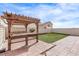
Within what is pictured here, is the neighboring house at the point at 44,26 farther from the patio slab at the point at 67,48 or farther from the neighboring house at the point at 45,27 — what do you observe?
the patio slab at the point at 67,48

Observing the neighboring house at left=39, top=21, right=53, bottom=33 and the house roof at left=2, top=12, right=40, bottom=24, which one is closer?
the house roof at left=2, top=12, right=40, bottom=24

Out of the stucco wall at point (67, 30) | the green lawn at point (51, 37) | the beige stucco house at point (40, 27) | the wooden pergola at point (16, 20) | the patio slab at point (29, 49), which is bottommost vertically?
the patio slab at point (29, 49)

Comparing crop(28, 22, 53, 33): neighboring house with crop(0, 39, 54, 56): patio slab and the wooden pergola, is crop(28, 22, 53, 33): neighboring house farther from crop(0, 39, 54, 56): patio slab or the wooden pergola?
crop(0, 39, 54, 56): patio slab

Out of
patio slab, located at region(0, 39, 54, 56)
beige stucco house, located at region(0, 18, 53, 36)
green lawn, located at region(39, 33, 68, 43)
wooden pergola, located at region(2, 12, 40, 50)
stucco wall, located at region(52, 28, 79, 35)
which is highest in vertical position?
Result: wooden pergola, located at region(2, 12, 40, 50)

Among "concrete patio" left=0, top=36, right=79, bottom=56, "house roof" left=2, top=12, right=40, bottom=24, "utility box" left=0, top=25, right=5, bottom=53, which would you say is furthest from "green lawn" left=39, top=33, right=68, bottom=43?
"utility box" left=0, top=25, right=5, bottom=53

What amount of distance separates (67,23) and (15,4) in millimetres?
892

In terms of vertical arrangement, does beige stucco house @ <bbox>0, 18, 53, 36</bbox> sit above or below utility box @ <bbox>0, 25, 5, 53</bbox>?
above


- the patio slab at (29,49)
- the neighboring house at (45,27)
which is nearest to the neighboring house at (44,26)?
the neighboring house at (45,27)

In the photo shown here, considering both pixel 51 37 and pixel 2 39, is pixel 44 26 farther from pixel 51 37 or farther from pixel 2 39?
pixel 2 39

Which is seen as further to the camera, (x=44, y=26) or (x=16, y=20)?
(x=44, y=26)

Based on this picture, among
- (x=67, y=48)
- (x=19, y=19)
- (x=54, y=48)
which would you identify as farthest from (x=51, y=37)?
(x=19, y=19)

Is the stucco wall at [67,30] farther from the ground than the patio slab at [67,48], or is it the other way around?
the stucco wall at [67,30]

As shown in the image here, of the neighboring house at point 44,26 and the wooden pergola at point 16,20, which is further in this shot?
the neighboring house at point 44,26

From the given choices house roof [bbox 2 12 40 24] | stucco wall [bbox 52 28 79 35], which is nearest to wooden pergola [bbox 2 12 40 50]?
house roof [bbox 2 12 40 24]
